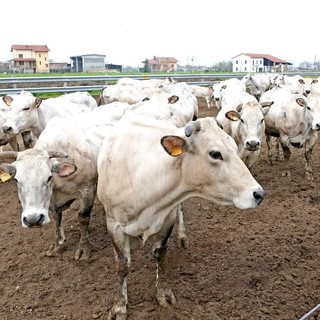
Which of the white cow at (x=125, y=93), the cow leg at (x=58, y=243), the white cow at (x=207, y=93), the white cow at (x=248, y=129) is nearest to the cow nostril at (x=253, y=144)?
the white cow at (x=248, y=129)

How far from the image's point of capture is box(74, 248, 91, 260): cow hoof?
184 inches

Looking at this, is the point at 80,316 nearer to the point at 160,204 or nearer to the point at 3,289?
the point at 3,289

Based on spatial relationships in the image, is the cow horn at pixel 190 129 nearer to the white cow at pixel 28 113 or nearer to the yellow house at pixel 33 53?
the white cow at pixel 28 113

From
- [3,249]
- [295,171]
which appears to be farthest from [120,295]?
[295,171]

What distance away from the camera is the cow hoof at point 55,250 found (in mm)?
4764

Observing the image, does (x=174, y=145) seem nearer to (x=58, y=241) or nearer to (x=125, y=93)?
(x=58, y=241)

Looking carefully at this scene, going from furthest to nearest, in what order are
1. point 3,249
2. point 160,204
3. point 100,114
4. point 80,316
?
point 100,114
point 3,249
point 80,316
point 160,204

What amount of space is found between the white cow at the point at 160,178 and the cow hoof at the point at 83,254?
3.36ft

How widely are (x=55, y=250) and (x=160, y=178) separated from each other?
91.1 inches

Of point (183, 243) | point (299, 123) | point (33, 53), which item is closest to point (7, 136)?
point (183, 243)

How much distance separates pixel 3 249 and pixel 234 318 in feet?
10.2

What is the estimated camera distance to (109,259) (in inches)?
182

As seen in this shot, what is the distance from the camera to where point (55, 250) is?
4.80 metres

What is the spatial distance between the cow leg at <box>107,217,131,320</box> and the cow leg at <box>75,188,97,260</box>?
974mm
